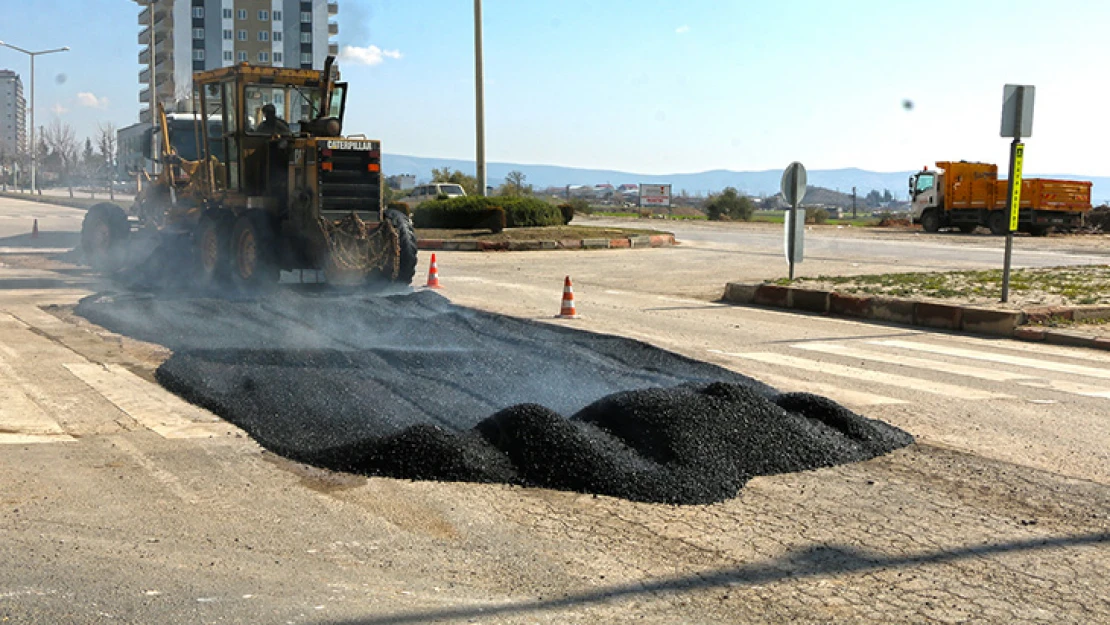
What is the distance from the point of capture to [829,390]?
343 inches

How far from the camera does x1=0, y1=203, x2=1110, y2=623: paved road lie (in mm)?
4160

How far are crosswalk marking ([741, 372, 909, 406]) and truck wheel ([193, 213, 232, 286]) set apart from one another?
30.1 feet

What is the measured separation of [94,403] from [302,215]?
7716 mm

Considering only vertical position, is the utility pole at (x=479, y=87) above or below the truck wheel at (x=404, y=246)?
above

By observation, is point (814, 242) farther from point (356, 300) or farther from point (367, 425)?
point (367, 425)

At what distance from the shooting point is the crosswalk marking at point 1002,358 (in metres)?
9.95

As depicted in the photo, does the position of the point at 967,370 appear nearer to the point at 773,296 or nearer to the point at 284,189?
the point at 773,296

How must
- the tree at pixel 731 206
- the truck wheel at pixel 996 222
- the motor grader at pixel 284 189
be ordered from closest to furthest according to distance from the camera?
the motor grader at pixel 284 189 < the truck wheel at pixel 996 222 < the tree at pixel 731 206

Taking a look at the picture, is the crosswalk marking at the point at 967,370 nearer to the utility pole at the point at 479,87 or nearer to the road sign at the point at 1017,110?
the road sign at the point at 1017,110

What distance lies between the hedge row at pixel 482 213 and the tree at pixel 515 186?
77.7 feet

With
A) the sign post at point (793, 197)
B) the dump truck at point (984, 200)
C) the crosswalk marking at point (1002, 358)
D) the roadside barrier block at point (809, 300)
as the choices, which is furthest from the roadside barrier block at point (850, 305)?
the dump truck at point (984, 200)

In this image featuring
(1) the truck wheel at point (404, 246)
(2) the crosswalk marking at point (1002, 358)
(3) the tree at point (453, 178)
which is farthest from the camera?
(3) the tree at point (453, 178)

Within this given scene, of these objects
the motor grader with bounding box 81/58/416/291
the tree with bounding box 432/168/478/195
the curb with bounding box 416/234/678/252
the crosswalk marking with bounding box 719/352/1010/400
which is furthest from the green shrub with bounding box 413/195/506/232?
the tree with bounding box 432/168/478/195

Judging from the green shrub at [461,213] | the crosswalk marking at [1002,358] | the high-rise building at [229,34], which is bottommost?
the crosswalk marking at [1002,358]
